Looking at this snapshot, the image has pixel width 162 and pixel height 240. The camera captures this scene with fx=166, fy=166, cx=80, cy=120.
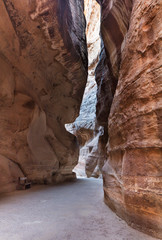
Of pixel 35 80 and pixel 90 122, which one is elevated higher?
pixel 90 122

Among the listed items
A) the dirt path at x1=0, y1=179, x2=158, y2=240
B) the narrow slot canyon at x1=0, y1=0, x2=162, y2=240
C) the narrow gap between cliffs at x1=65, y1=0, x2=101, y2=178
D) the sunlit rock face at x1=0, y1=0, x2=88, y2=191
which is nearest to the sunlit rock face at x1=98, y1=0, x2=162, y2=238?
the narrow slot canyon at x1=0, y1=0, x2=162, y2=240

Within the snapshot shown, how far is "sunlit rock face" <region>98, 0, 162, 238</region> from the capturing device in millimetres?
2416

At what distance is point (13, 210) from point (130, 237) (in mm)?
2516

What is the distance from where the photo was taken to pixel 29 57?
6.69 m

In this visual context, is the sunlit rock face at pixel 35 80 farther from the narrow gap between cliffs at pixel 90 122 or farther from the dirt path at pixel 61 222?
the narrow gap between cliffs at pixel 90 122

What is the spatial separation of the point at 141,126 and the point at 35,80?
5841 mm

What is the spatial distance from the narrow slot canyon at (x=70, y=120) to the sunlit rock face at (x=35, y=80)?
4cm

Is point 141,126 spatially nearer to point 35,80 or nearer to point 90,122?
point 35,80

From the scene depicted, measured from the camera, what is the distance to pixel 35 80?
7359 mm

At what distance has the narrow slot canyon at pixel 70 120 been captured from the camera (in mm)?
2533

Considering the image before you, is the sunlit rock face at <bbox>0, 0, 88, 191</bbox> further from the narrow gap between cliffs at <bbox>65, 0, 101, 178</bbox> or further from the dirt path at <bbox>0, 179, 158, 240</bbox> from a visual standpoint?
the narrow gap between cliffs at <bbox>65, 0, 101, 178</bbox>

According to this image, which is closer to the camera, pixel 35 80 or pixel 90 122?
pixel 35 80

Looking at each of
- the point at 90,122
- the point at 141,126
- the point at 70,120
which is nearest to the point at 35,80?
the point at 70,120

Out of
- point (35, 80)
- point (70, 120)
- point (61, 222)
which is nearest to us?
point (61, 222)
